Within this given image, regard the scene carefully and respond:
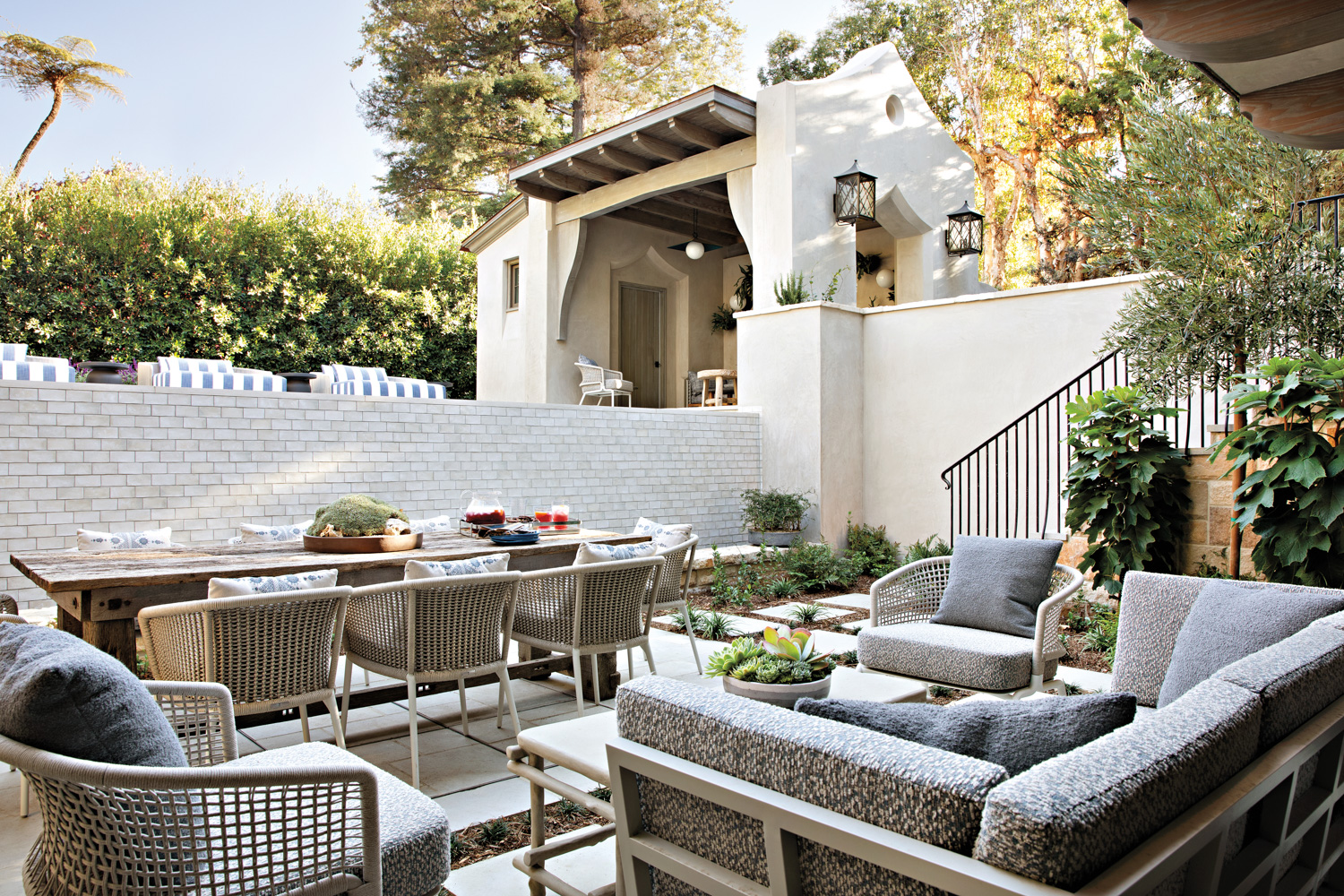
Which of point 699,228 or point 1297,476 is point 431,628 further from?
point 699,228

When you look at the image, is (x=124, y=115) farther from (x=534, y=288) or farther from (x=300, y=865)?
(x=300, y=865)

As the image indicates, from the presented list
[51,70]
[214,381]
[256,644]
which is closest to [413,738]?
[256,644]

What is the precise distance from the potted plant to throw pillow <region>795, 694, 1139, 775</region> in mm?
7101

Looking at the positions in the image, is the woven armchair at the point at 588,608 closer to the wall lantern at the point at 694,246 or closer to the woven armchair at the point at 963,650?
the woven armchair at the point at 963,650

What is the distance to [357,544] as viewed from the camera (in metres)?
3.83

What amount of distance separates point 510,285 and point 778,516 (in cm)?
646

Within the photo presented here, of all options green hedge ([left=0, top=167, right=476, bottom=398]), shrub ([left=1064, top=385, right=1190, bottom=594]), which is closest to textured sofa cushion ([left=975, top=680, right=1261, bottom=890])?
shrub ([left=1064, top=385, right=1190, bottom=594])

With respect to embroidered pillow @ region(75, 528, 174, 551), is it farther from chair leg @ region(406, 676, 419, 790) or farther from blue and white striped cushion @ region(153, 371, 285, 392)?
blue and white striped cushion @ region(153, 371, 285, 392)

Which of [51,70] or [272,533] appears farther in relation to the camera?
[51,70]

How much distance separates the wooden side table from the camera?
2.07m

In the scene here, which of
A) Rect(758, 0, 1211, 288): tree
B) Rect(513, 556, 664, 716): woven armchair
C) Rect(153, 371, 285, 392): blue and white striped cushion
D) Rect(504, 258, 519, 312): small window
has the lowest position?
Rect(513, 556, 664, 716): woven armchair

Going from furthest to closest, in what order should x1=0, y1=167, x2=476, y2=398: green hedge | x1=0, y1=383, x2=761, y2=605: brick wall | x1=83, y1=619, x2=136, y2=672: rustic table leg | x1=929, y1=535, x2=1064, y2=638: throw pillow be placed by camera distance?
x1=0, y1=167, x2=476, y2=398: green hedge, x1=0, y1=383, x2=761, y2=605: brick wall, x1=929, y1=535, x2=1064, y2=638: throw pillow, x1=83, y1=619, x2=136, y2=672: rustic table leg

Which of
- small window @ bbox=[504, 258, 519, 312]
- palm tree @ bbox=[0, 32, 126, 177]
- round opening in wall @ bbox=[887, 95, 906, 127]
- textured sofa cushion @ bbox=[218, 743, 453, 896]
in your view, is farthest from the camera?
palm tree @ bbox=[0, 32, 126, 177]

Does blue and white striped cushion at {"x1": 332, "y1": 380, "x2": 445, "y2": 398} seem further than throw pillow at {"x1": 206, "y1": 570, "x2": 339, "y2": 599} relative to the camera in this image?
Yes
